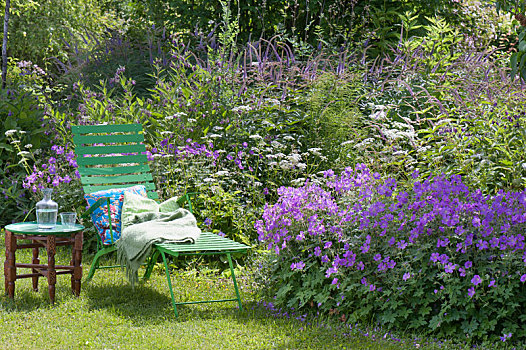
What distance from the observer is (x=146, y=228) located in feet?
14.4

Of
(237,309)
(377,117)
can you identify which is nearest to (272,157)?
(377,117)

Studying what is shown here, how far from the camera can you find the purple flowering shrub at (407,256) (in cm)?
346

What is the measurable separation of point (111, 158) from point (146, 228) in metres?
1.17

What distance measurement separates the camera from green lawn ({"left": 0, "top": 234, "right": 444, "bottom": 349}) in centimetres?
346

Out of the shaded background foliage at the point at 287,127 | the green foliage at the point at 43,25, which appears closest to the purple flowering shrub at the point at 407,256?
the shaded background foliage at the point at 287,127

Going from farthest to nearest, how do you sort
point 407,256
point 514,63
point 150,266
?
1. point 150,266
2. point 407,256
3. point 514,63

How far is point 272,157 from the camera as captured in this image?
5.59m

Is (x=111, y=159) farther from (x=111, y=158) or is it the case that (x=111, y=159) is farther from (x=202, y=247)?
(x=202, y=247)

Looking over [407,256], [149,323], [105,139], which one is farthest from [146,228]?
[407,256]

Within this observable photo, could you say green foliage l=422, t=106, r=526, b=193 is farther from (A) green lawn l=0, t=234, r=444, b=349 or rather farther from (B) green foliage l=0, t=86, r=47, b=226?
(B) green foliage l=0, t=86, r=47, b=226

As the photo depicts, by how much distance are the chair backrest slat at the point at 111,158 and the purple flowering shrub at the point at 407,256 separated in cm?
152

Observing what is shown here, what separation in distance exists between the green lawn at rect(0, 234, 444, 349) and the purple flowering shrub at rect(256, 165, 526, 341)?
252mm

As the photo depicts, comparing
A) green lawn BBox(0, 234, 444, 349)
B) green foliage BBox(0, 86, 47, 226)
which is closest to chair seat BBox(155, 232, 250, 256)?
green lawn BBox(0, 234, 444, 349)

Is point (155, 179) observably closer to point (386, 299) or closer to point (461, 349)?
point (386, 299)
